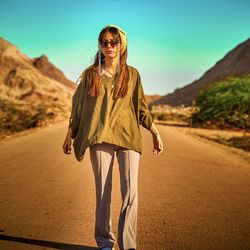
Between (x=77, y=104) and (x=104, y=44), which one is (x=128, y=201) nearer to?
(x=77, y=104)

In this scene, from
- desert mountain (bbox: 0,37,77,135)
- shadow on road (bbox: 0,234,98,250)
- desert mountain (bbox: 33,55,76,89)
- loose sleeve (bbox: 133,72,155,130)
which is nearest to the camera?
loose sleeve (bbox: 133,72,155,130)

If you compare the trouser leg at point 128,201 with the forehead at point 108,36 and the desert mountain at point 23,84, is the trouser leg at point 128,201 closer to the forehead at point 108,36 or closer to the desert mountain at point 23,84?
the forehead at point 108,36

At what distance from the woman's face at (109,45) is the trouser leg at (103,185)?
2.71 feet

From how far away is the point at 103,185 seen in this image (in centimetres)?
451

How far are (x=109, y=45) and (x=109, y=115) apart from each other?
64 cm

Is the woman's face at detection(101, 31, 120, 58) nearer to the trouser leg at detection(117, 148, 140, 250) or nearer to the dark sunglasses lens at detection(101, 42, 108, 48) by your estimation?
the dark sunglasses lens at detection(101, 42, 108, 48)

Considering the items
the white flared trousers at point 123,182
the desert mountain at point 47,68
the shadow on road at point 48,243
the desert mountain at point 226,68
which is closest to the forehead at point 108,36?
the white flared trousers at point 123,182

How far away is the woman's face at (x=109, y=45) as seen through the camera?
4449 mm

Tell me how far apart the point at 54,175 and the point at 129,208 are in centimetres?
506

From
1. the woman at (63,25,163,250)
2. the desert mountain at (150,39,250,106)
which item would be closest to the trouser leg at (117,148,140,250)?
the woman at (63,25,163,250)

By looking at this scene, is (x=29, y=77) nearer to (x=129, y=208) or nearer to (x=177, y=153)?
(x=177, y=153)

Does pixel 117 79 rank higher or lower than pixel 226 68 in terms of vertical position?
lower

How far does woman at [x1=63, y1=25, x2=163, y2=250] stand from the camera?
4383 mm

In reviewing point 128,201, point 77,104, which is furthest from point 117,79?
point 128,201
